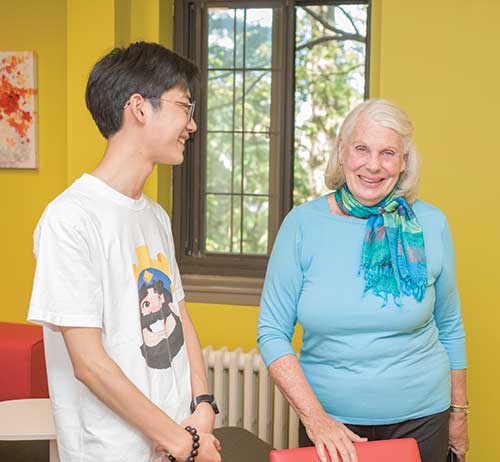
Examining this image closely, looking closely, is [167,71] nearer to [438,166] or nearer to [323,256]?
[323,256]

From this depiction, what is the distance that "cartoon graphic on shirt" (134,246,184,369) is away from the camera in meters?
1.48

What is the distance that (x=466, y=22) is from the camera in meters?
3.02

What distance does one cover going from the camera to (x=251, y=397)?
3.33 meters

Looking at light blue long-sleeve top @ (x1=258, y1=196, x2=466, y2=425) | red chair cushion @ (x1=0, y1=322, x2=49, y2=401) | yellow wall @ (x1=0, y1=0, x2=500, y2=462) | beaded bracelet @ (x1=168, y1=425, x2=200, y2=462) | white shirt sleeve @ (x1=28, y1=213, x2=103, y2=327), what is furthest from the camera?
red chair cushion @ (x1=0, y1=322, x2=49, y2=401)

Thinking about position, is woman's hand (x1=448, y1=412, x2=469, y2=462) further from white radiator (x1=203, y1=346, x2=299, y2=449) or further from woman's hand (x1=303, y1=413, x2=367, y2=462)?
white radiator (x1=203, y1=346, x2=299, y2=449)

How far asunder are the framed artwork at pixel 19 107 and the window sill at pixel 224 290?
3.53 feet

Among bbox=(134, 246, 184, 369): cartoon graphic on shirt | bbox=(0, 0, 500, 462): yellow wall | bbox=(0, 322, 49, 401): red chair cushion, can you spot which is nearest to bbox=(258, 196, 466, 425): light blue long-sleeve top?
bbox=(134, 246, 184, 369): cartoon graphic on shirt

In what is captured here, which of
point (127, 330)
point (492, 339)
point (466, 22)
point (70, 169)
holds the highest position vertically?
point (466, 22)

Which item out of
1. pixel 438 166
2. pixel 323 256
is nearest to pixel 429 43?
pixel 438 166

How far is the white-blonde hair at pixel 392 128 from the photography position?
1918 mm

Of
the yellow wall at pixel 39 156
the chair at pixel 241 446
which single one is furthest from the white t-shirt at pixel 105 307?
the yellow wall at pixel 39 156

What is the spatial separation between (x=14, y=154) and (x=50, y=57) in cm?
53

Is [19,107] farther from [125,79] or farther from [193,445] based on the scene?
[193,445]

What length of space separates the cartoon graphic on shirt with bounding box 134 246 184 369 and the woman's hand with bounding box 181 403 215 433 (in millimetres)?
129
